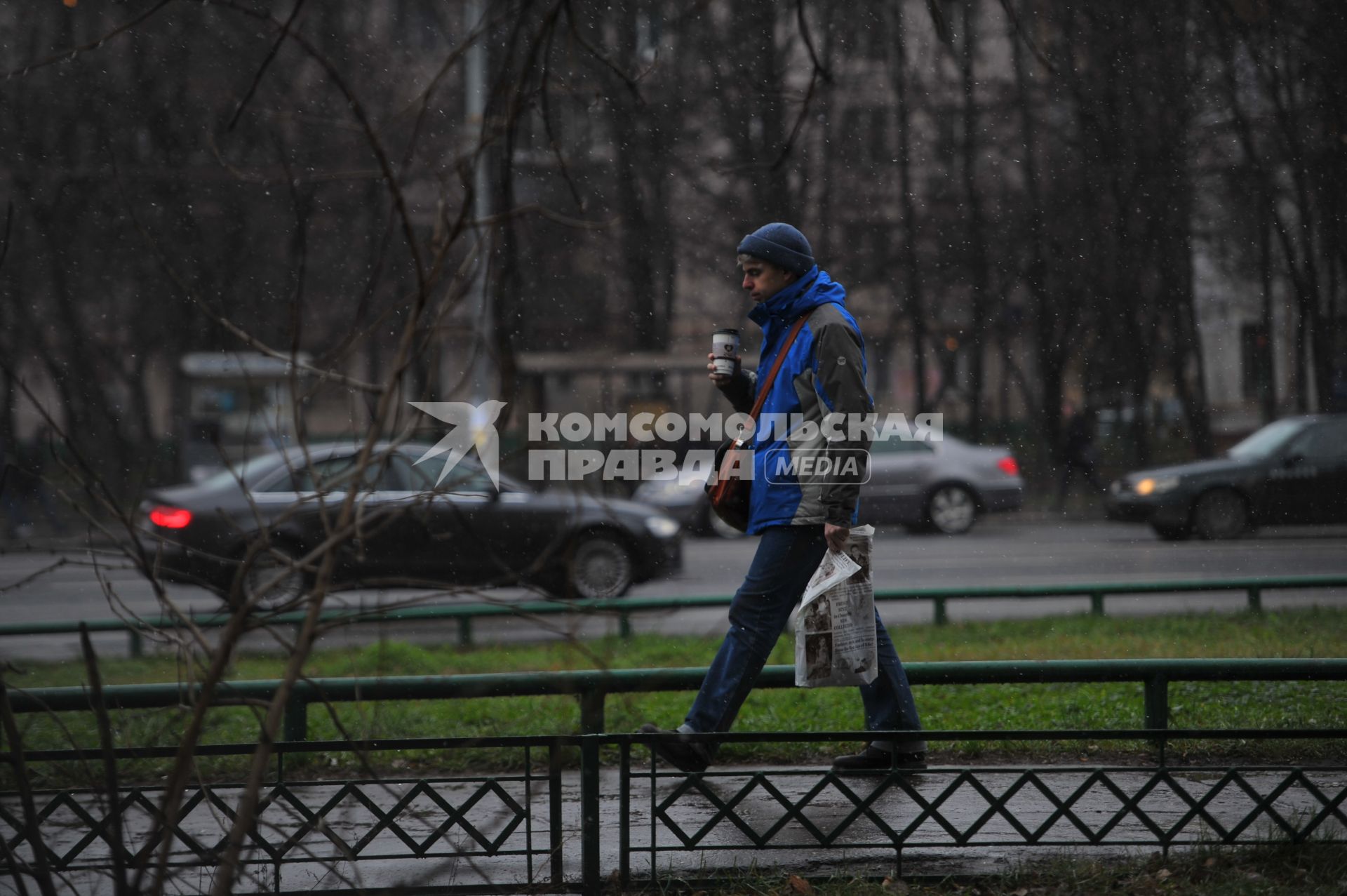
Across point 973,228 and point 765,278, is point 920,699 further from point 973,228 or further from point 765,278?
point 973,228

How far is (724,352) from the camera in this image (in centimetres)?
357

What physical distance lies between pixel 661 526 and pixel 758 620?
5.21 metres

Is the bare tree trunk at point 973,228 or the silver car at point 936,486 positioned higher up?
the bare tree trunk at point 973,228

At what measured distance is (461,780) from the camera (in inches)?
115

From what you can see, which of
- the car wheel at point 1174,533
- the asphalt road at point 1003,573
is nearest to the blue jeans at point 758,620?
the asphalt road at point 1003,573

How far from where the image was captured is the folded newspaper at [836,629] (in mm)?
3316

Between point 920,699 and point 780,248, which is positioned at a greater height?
point 780,248

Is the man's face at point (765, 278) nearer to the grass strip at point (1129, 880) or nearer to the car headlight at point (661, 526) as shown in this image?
the grass strip at point (1129, 880)

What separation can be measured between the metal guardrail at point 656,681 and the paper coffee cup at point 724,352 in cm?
86

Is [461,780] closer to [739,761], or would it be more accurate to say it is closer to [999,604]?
[739,761]

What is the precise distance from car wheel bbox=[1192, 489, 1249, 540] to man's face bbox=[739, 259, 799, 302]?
4315 millimetres

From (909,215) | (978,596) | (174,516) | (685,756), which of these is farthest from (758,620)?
(174,516)

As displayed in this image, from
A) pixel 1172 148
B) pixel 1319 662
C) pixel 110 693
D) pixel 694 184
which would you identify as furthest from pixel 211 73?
pixel 1319 662

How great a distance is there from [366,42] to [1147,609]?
5.51 m
